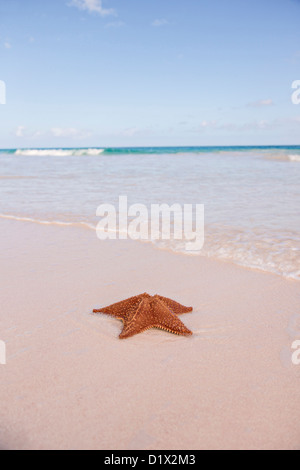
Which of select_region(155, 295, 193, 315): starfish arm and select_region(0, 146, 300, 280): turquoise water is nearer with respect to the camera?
select_region(155, 295, 193, 315): starfish arm

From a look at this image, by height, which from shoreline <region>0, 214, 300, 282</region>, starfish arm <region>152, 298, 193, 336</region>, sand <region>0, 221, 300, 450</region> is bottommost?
sand <region>0, 221, 300, 450</region>

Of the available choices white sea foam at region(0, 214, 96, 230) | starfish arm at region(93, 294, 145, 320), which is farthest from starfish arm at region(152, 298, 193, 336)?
white sea foam at region(0, 214, 96, 230)

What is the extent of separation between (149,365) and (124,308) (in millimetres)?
728

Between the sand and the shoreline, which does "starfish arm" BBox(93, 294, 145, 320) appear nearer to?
the sand

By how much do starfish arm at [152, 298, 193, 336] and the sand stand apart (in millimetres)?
82

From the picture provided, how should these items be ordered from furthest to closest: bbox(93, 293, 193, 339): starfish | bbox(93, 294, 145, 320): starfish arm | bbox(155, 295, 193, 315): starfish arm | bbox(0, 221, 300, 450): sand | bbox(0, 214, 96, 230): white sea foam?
bbox(0, 214, 96, 230): white sea foam
bbox(155, 295, 193, 315): starfish arm
bbox(93, 294, 145, 320): starfish arm
bbox(93, 293, 193, 339): starfish
bbox(0, 221, 300, 450): sand

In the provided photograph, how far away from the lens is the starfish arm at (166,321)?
3.05m

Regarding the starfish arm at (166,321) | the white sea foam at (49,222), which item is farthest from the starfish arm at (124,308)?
the white sea foam at (49,222)

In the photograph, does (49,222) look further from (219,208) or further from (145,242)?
(219,208)

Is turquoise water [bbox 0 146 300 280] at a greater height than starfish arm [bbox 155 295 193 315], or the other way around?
turquoise water [bbox 0 146 300 280]

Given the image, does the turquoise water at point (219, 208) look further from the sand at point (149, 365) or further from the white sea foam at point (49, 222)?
the sand at point (149, 365)

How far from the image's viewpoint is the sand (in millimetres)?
2076

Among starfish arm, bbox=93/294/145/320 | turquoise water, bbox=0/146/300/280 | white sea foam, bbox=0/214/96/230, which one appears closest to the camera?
starfish arm, bbox=93/294/145/320
